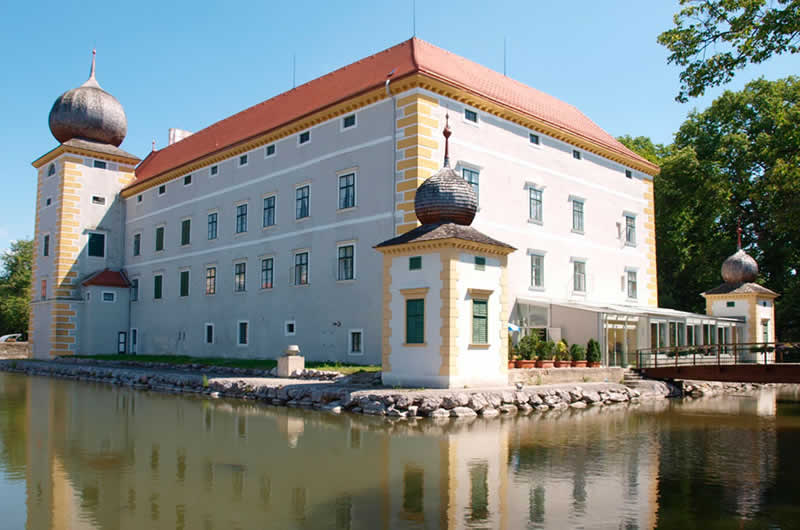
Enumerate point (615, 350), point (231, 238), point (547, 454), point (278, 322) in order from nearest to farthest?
point (547, 454) → point (615, 350) → point (278, 322) → point (231, 238)

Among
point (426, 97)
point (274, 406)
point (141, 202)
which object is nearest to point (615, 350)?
point (426, 97)

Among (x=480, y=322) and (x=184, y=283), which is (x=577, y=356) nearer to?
(x=480, y=322)

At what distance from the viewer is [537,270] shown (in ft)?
85.4

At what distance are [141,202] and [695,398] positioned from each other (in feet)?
91.0

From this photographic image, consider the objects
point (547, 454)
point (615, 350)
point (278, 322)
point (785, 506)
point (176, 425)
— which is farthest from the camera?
point (278, 322)

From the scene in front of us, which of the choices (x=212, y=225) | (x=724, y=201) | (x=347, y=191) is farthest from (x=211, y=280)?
(x=724, y=201)

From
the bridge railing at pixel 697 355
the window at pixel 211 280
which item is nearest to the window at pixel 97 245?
the window at pixel 211 280

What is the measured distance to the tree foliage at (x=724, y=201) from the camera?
1427 inches

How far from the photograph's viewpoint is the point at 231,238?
99.2 ft

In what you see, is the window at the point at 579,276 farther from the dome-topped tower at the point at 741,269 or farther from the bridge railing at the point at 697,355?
the dome-topped tower at the point at 741,269

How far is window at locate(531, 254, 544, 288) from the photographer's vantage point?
84.6 feet

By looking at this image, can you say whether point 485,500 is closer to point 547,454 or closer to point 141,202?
point 547,454

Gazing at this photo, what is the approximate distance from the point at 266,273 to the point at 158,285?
31.7 feet

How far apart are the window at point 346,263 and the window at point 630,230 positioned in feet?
42.7
